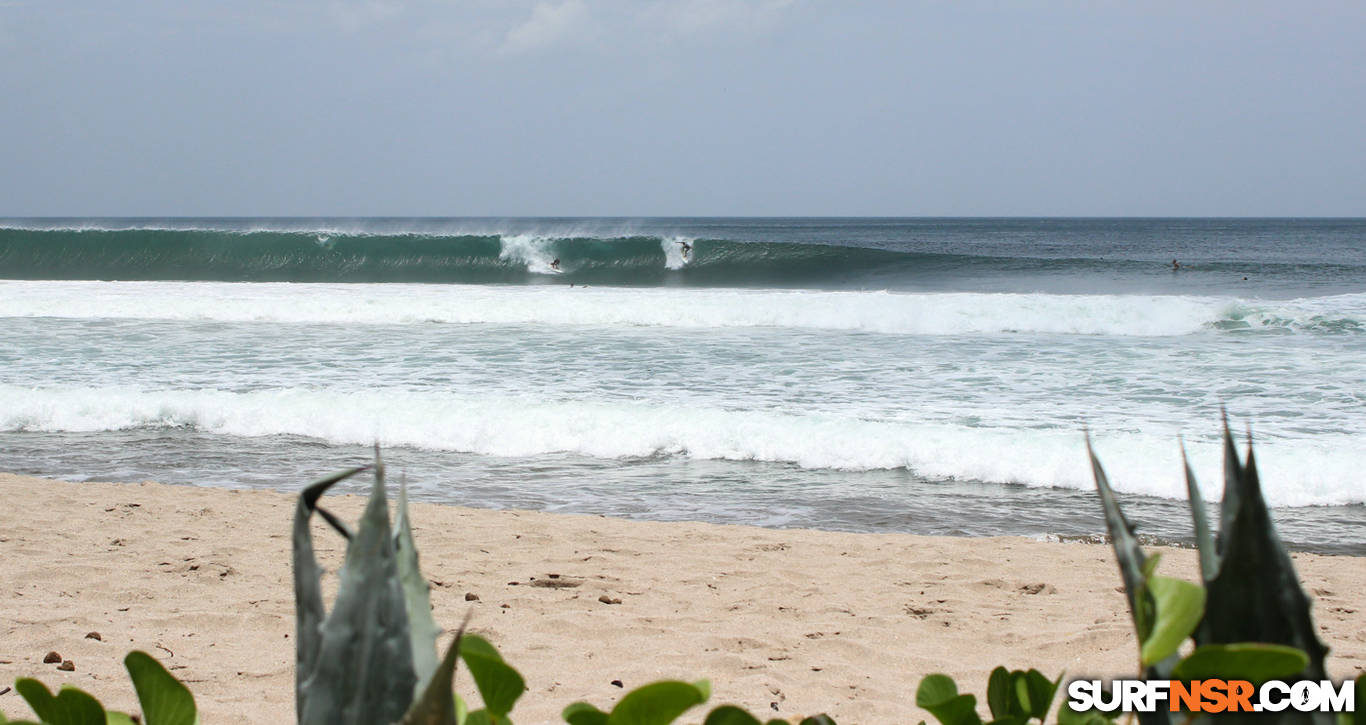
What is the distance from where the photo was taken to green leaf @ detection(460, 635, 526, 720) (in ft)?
2.22

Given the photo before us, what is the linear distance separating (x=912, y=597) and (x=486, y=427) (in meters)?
4.07

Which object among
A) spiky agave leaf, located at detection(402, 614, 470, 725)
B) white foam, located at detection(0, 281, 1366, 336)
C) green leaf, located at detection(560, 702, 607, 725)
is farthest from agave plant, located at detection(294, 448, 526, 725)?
white foam, located at detection(0, 281, 1366, 336)

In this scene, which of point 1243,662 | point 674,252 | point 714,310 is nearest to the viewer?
point 1243,662

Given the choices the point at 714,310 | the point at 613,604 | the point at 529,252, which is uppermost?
the point at 529,252

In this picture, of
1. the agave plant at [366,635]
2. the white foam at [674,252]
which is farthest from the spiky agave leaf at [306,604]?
the white foam at [674,252]

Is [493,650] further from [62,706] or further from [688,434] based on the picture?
[688,434]

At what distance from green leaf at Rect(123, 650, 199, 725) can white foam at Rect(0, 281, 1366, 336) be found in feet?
43.6

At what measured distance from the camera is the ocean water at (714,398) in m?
6.02

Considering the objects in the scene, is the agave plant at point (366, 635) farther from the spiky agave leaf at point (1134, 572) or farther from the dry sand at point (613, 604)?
the dry sand at point (613, 604)

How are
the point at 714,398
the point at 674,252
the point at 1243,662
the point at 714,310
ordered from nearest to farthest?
the point at 1243,662 < the point at 714,398 < the point at 714,310 < the point at 674,252

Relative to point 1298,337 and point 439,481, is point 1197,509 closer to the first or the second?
point 439,481

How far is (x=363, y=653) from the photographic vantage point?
59 cm

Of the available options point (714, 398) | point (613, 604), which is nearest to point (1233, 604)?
point (613, 604)

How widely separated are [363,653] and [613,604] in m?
3.37
